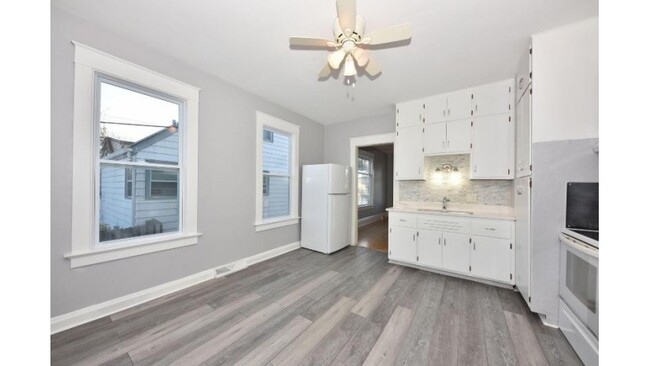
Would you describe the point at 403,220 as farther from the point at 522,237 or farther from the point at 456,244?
the point at 522,237

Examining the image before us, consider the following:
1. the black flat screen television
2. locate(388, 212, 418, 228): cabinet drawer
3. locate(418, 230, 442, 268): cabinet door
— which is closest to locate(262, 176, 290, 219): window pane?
locate(388, 212, 418, 228): cabinet drawer

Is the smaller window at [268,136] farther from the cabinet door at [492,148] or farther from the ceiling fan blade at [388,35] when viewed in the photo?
the cabinet door at [492,148]

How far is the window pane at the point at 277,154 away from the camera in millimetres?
3641

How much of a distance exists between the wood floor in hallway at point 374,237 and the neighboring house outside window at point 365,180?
2.57 ft

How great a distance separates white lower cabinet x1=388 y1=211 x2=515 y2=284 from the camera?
2604mm

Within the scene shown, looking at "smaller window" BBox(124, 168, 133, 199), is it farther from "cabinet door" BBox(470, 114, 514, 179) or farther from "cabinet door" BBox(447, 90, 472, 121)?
"cabinet door" BBox(470, 114, 514, 179)

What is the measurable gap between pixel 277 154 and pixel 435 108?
2.58 meters

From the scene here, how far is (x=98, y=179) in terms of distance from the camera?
200 centimetres

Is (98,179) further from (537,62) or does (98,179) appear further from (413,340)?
(537,62)

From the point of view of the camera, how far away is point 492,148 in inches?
113

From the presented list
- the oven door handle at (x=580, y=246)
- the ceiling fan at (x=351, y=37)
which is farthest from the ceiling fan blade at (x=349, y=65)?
the oven door handle at (x=580, y=246)
